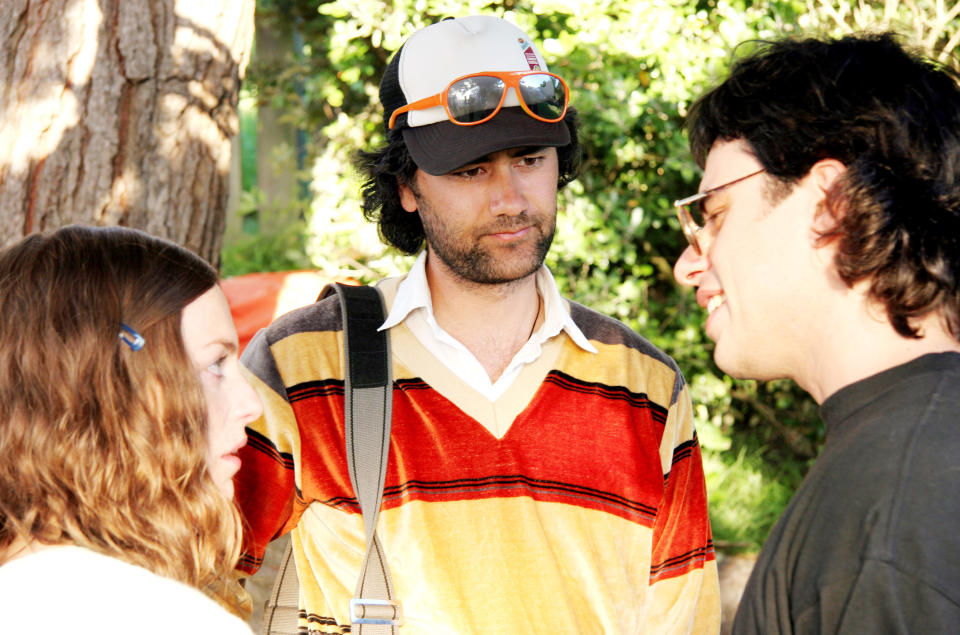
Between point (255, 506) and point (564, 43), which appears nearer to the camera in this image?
point (255, 506)

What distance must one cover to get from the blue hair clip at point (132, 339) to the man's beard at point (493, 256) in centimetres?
109

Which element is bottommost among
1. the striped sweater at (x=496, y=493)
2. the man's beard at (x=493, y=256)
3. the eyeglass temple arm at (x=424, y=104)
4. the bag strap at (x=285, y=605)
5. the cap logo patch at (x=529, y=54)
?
the bag strap at (x=285, y=605)

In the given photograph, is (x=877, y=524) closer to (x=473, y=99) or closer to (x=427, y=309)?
(x=427, y=309)

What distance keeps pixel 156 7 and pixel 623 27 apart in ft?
8.65

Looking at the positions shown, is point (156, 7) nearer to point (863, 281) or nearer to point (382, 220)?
point (382, 220)

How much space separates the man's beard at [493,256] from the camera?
2578 millimetres

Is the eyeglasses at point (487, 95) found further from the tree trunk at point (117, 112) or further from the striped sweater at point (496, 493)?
the tree trunk at point (117, 112)

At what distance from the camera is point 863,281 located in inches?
60.6

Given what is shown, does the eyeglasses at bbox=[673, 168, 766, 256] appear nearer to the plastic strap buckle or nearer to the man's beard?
the man's beard

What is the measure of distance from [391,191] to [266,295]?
242 cm

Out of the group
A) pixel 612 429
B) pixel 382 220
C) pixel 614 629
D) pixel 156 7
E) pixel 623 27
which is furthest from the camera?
pixel 623 27

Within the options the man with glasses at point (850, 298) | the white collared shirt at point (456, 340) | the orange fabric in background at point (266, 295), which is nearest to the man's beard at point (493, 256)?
the white collared shirt at point (456, 340)

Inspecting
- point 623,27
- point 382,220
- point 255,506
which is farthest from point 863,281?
point 623,27

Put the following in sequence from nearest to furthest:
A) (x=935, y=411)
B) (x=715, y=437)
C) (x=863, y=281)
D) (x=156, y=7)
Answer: (x=935, y=411) → (x=863, y=281) → (x=156, y=7) → (x=715, y=437)
